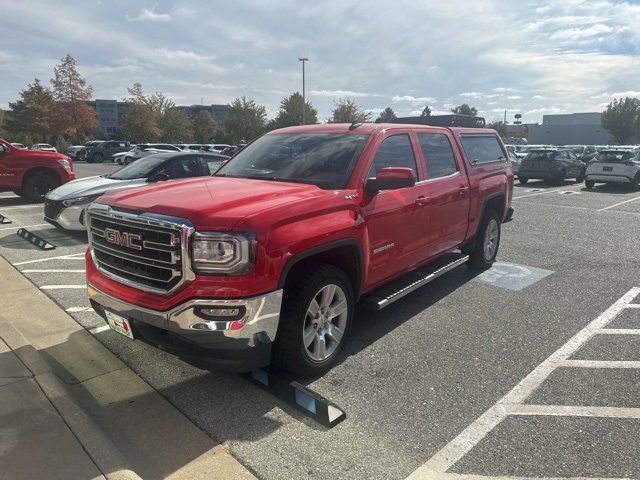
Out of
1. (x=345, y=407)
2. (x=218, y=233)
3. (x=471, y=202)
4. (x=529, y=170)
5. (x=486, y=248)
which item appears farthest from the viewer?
(x=529, y=170)

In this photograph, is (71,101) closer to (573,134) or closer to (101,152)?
(101,152)

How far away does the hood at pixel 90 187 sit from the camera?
789 centimetres

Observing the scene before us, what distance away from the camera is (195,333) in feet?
9.40

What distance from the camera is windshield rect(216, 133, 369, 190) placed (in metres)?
3.93

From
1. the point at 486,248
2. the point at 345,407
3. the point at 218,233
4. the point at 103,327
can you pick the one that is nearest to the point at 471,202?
the point at 486,248

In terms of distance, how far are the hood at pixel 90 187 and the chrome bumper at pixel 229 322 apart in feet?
18.0

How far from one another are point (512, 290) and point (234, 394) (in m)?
3.81

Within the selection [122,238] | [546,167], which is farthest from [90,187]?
[546,167]

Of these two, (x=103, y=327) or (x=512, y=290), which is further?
(x=512, y=290)

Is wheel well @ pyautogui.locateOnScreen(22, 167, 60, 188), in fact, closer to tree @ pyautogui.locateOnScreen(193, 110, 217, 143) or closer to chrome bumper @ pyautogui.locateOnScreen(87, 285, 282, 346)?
chrome bumper @ pyautogui.locateOnScreen(87, 285, 282, 346)

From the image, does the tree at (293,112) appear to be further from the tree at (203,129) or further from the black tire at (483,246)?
the black tire at (483,246)

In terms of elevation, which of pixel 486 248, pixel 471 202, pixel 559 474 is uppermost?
pixel 471 202

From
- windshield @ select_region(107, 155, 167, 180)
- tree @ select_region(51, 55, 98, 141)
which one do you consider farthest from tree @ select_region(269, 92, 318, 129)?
windshield @ select_region(107, 155, 167, 180)

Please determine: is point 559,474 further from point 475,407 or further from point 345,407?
point 345,407
